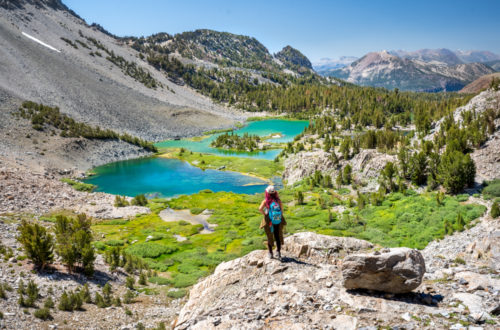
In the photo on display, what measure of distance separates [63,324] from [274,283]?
926 cm

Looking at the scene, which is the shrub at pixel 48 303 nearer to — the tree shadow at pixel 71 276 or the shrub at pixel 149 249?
the tree shadow at pixel 71 276

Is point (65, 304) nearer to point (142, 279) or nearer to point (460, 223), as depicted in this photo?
point (142, 279)

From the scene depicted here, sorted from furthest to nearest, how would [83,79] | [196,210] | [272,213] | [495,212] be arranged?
1. [83,79]
2. [196,210]
3. [495,212]
4. [272,213]

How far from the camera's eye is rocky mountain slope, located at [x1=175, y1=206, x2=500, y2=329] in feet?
25.0

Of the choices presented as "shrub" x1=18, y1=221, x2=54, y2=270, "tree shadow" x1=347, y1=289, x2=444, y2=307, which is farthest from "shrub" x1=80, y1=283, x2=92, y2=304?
"tree shadow" x1=347, y1=289, x2=444, y2=307

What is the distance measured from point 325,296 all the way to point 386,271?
2070 mm

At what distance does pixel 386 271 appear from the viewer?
28.4 ft

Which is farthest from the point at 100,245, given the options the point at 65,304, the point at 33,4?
the point at 33,4

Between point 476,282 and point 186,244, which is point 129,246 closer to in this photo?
point 186,244

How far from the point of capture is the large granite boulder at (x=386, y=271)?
8.54 meters

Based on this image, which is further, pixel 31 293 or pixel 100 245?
pixel 100 245

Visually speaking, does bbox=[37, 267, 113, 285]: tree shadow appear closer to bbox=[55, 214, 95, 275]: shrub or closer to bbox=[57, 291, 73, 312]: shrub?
bbox=[55, 214, 95, 275]: shrub

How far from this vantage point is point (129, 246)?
26234 millimetres

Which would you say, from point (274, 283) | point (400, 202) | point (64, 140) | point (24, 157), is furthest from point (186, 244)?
point (64, 140)
